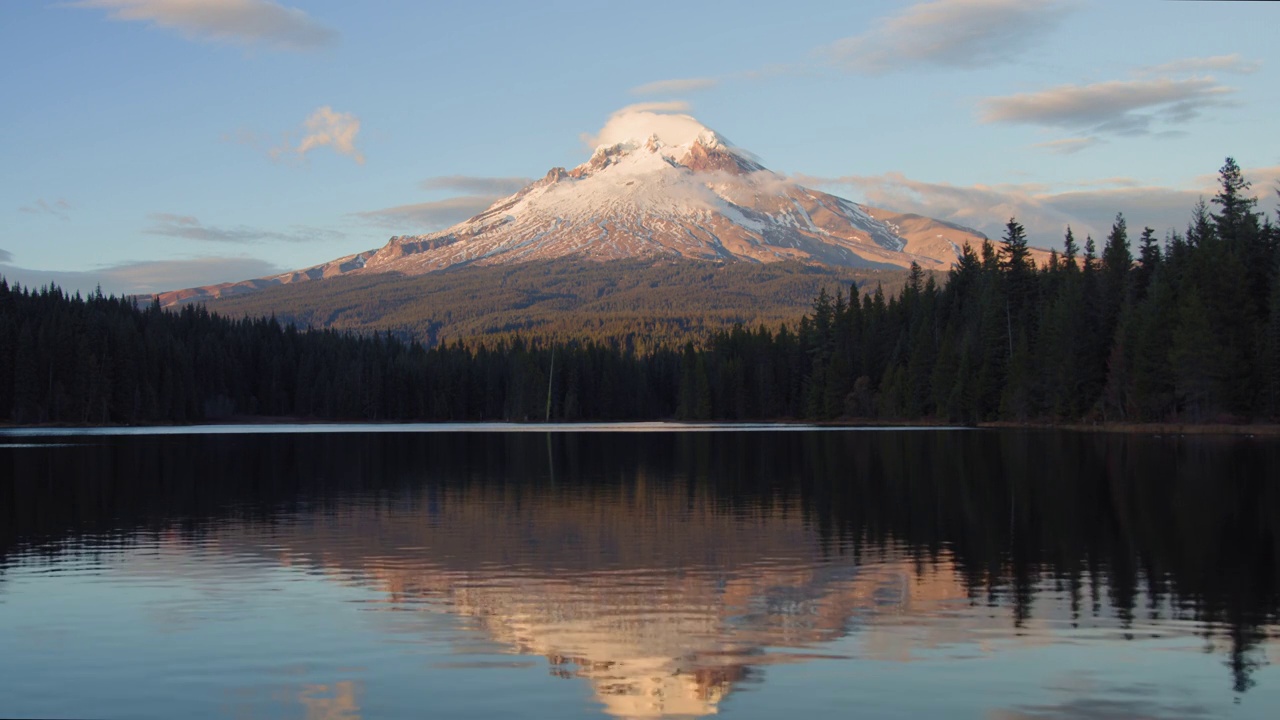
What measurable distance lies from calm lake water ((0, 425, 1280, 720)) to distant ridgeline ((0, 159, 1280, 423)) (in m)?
48.6

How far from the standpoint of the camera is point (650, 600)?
21.6 metres

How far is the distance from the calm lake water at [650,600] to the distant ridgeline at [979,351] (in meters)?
48.6

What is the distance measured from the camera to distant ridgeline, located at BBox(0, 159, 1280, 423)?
297 feet

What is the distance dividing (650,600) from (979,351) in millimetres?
110380

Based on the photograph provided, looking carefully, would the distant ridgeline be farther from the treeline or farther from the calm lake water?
the calm lake water

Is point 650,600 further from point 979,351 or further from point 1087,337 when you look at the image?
point 979,351

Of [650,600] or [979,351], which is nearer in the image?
[650,600]

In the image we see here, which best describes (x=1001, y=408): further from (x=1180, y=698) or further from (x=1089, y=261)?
(x=1180, y=698)

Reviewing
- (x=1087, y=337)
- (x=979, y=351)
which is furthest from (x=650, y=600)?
(x=979, y=351)

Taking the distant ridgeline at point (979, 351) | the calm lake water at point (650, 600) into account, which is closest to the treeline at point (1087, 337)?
the distant ridgeline at point (979, 351)

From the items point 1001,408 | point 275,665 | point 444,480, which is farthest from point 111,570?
point 1001,408

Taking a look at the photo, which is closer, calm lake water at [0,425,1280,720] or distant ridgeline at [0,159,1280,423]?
calm lake water at [0,425,1280,720]

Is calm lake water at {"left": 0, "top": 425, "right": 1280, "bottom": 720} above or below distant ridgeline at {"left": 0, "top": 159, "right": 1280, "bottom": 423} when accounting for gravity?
below

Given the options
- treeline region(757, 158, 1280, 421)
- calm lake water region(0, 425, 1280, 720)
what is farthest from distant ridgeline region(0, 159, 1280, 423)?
calm lake water region(0, 425, 1280, 720)
